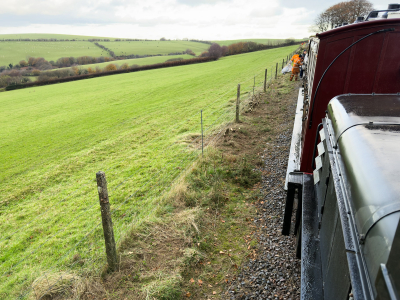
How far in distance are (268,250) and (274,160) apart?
12.7 ft

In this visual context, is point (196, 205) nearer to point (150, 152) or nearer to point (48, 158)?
point (150, 152)

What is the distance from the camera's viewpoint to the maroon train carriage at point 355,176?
1.62 m

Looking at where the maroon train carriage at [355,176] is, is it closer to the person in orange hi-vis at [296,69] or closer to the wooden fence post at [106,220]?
the wooden fence post at [106,220]

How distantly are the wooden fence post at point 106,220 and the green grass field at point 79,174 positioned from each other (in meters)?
0.36

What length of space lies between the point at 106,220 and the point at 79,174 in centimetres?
784

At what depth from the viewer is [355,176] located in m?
2.26

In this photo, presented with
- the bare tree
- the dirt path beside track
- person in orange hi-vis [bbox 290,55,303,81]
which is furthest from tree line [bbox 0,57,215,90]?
the dirt path beside track

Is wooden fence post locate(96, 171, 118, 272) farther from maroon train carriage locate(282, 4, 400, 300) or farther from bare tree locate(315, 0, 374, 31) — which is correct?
bare tree locate(315, 0, 374, 31)

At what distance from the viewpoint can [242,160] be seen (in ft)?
27.0

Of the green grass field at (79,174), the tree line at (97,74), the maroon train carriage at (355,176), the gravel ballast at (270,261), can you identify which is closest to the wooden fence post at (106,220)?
the green grass field at (79,174)

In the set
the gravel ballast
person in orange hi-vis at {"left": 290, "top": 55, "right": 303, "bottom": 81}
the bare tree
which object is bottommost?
the gravel ballast

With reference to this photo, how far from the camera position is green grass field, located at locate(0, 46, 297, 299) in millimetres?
6051

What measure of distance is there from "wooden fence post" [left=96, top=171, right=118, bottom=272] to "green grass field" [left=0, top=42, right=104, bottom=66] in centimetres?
10142

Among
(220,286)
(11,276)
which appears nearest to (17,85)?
(11,276)
